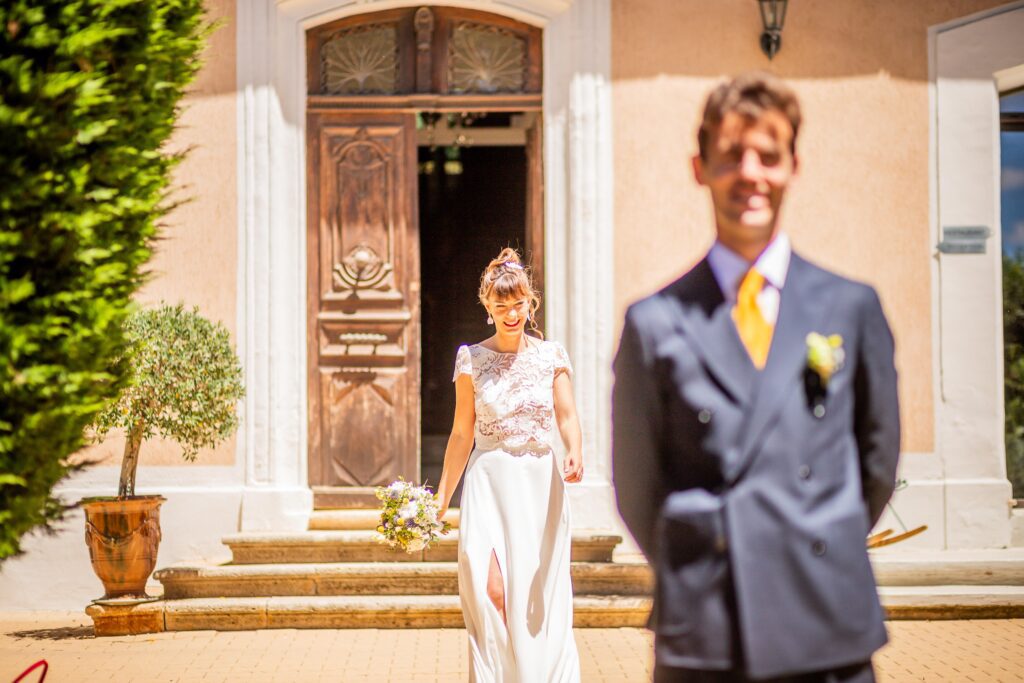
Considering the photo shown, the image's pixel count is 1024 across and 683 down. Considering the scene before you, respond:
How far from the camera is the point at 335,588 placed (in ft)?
27.5

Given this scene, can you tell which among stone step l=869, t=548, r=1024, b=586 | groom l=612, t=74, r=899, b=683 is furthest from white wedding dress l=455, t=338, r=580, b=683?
stone step l=869, t=548, r=1024, b=586

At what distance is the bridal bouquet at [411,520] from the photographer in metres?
5.77

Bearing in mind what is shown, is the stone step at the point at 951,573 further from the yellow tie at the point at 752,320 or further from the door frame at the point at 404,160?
the yellow tie at the point at 752,320

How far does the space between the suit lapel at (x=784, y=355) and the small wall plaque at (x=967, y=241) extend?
24.3ft

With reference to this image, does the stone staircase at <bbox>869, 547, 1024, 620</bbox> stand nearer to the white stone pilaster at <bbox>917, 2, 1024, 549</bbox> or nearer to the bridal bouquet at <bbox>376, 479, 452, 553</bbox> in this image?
the white stone pilaster at <bbox>917, 2, 1024, 549</bbox>

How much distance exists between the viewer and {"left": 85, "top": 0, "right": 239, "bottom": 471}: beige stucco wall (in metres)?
9.36

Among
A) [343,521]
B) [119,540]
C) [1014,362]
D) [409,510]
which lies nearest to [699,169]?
[409,510]

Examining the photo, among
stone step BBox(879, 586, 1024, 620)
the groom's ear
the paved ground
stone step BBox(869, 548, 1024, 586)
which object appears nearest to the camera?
the groom's ear

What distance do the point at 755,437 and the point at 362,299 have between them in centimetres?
744

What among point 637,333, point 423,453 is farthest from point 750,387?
point 423,453

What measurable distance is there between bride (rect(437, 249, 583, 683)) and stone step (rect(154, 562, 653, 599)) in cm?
268

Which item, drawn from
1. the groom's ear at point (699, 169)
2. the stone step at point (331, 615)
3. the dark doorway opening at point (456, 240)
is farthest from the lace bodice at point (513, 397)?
the dark doorway opening at point (456, 240)

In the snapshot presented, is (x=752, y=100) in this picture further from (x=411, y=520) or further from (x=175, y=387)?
(x=175, y=387)

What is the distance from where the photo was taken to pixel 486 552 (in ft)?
18.4
